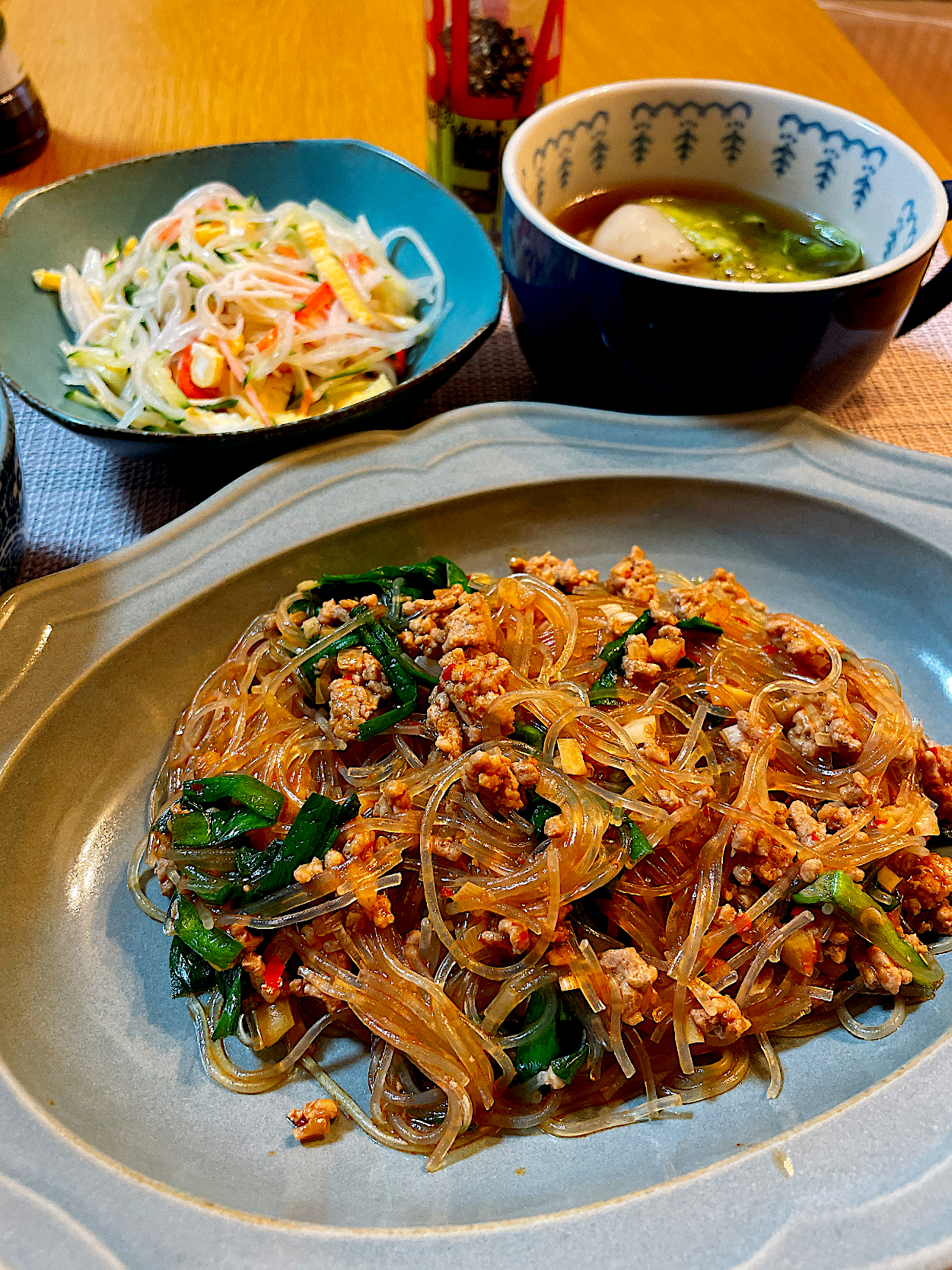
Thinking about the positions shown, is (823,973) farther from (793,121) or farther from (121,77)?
(121,77)

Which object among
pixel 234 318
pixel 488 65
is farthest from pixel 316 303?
pixel 488 65

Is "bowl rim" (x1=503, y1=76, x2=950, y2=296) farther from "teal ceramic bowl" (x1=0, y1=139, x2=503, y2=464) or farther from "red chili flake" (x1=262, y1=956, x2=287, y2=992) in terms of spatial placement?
"red chili flake" (x1=262, y1=956, x2=287, y2=992)

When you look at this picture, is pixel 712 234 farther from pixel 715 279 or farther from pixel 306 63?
pixel 306 63

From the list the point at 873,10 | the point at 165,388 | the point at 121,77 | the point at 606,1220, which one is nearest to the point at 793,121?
the point at 165,388

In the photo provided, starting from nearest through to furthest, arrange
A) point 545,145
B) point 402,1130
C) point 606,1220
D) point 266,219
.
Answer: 1. point 606,1220
2. point 402,1130
3. point 545,145
4. point 266,219

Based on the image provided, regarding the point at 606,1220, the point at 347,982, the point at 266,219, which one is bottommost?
the point at 347,982
